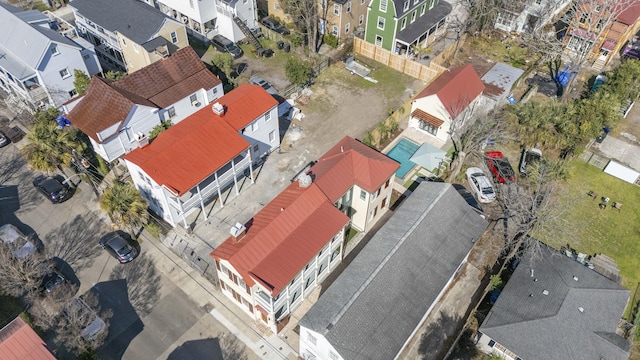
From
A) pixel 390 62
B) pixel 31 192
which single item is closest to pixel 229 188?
pixel 31 192

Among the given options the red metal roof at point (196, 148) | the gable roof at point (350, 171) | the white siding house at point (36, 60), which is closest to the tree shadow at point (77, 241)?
the red metal roof at point (196, 148)

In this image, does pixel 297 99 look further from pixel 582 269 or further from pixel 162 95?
pixel 582 269

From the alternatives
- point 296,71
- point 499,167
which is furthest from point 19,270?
point 499,167

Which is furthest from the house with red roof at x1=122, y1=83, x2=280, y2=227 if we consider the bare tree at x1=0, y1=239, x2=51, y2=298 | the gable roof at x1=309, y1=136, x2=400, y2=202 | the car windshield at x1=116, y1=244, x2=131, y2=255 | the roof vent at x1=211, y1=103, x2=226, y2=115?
the bare tree at x1=0, y1=239, x2=51, y2=298

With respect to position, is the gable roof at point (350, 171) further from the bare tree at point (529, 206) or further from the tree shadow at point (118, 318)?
the tree shadow at point (118, 318)

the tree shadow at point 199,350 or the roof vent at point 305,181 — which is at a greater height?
the roof vent at point 305,181
